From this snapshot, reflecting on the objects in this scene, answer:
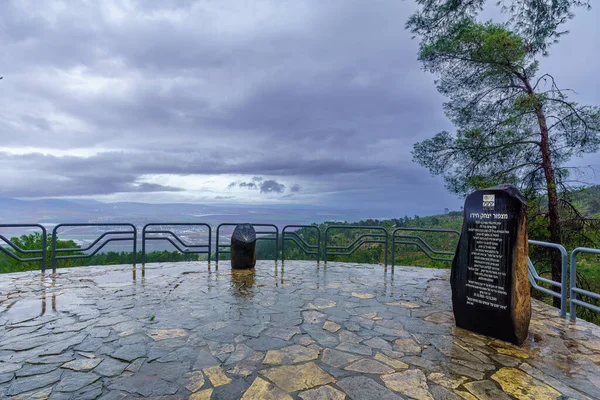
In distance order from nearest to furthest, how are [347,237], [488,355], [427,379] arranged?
1. [427,379]
2. [488,355]
3. [347,237]

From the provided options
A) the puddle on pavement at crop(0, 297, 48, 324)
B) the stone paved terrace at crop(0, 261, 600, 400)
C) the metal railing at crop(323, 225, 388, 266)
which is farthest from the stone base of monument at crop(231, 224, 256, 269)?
the puddle on pavement at crop(0, 297, 48, 324)

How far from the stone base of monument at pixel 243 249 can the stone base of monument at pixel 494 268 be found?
4.98 metres

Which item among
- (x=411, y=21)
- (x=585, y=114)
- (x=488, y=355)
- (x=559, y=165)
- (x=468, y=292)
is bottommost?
(x=488, y=355)

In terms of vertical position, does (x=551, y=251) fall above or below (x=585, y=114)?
below

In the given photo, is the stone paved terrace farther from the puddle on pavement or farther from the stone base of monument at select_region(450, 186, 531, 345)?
the stone base of monument at select_region(450, 186, 531, 345)

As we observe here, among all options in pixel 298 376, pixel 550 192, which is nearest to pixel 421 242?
pixel 550 192

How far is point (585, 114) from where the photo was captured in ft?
29.0

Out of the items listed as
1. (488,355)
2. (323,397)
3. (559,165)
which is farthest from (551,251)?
(323,397)

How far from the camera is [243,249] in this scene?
806 centimetres

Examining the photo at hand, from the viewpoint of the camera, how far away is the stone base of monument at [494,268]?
12.7 ft

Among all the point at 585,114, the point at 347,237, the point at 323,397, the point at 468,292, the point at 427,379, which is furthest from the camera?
the point at 347,237

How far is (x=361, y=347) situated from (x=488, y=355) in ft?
4.45

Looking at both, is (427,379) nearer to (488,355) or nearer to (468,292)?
(488,355)

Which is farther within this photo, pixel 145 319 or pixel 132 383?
pixel 145 319
